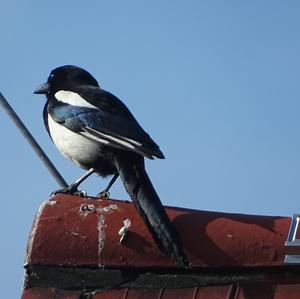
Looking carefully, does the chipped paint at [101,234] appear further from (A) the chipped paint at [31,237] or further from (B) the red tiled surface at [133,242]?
(A) the chipped paint at [31,237]

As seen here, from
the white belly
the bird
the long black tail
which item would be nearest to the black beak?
the bird

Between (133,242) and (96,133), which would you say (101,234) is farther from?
(96,133)

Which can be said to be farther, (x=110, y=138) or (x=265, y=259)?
(x=110, y=138)

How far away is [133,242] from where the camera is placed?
7.80 feet

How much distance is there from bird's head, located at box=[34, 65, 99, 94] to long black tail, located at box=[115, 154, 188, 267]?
70.0 inches

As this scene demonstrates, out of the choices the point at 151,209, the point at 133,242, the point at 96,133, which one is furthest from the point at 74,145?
the point at 133,242

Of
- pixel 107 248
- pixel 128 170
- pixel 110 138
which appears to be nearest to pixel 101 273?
pixel 107 248

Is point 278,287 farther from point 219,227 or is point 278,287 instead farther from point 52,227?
point 52,227

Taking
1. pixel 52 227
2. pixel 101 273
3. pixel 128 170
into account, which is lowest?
pixel 128 170

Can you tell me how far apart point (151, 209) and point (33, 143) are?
200cm

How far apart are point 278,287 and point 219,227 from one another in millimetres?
276

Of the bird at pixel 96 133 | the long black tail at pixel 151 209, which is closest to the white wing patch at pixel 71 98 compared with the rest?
the bird at pixel 96 133

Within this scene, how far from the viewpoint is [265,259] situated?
2.27 meters

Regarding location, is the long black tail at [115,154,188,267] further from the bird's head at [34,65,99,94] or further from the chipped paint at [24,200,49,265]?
the bird's head at [34,65,99,94]
